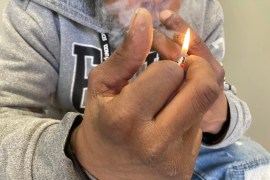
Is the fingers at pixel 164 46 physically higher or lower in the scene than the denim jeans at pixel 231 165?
higher

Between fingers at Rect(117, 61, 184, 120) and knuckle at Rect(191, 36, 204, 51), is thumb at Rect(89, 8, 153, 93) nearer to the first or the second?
fingers at Rect(117, 61, 184, 120)

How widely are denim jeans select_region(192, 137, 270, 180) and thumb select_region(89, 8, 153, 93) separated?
42 cm

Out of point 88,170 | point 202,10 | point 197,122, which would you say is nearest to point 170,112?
point 197,122

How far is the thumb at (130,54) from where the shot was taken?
0.36 m

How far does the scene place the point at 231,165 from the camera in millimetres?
734

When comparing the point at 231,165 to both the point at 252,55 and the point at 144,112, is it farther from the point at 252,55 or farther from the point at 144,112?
the point at 252,55

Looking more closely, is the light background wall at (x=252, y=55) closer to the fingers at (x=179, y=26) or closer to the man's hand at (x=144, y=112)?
the fingers at (x=179, y=26)

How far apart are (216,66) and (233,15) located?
0.77 m

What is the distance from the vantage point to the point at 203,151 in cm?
75

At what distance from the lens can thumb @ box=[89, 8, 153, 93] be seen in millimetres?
361

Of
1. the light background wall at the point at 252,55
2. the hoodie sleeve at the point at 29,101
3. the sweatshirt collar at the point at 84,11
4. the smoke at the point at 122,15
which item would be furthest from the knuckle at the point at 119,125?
the light background wall at the point at 252,55

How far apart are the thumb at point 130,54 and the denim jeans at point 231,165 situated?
42 centimetres

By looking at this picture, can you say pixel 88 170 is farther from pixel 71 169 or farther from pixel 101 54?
pixel 101 54

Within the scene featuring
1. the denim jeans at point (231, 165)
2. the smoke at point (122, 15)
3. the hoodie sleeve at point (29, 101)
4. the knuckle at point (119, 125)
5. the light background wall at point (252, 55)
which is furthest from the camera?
the light background wall at point (252, 55)
